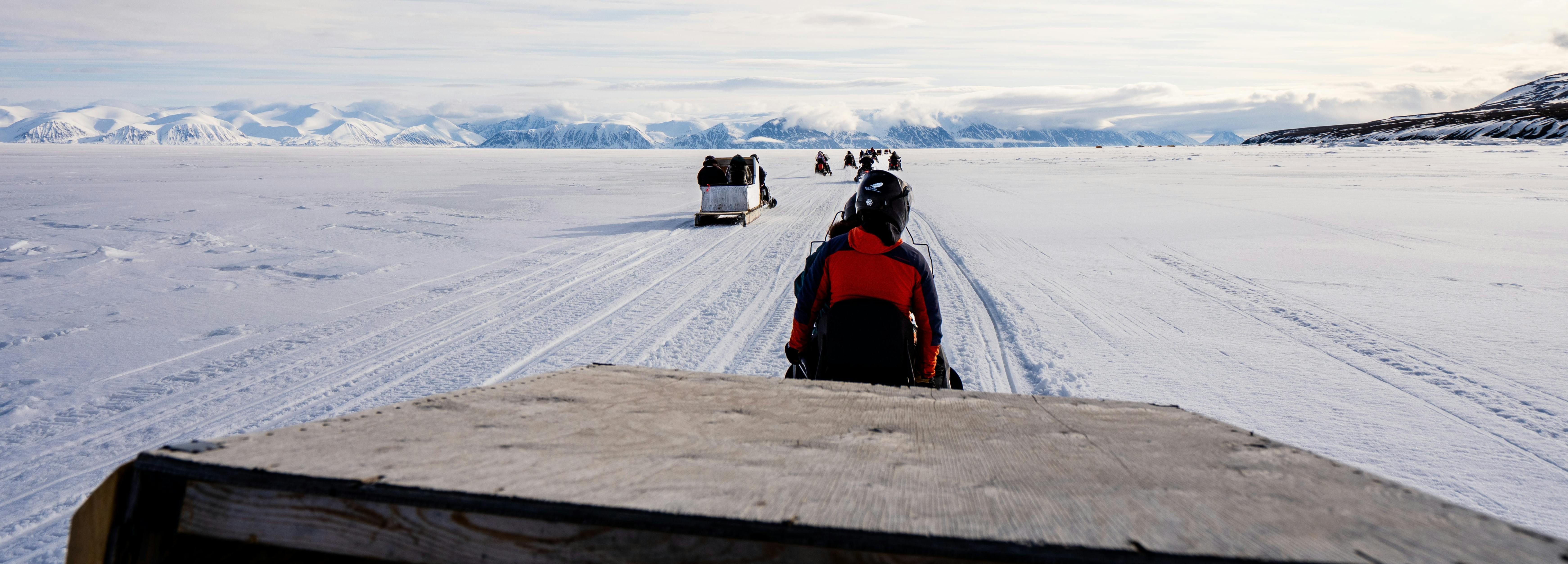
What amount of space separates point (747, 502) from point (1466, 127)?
98.4 m

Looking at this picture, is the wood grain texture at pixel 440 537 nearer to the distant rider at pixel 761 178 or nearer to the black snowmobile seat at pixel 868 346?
the black snowmobile seat at pixel 868 346

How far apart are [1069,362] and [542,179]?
1038 inches

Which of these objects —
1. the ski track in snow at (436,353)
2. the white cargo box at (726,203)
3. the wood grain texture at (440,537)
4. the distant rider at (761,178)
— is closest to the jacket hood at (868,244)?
the ski track in snow at (436,353)

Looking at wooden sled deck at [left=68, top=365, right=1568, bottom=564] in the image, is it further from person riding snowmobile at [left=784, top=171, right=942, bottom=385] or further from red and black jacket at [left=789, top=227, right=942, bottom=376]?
red and black jacket at [left=789, top=227, right=942, bottom=376]

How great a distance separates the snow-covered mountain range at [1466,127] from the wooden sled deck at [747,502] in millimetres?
77387

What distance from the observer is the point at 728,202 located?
13.8m

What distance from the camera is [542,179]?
93.8 ft

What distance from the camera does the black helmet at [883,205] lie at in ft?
10.1

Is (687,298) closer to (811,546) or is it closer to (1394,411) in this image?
(1394,411)

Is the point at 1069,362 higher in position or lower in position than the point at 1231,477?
lower

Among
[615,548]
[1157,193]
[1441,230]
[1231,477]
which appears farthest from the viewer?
[1157,193]

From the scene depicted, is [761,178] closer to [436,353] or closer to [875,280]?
[436,353]

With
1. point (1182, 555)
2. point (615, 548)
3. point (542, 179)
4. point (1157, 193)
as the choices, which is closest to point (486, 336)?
point (615, 548)

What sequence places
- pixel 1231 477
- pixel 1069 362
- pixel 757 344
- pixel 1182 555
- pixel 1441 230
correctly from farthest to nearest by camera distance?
pixel 1441 230 < pixel 757 344 < pixel 1069 362 < pixel 1231 477 < pixel 1182 555
